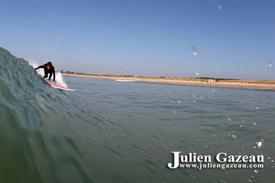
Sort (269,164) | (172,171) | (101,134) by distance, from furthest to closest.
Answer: (101,134)
(269,164)
(172,171)

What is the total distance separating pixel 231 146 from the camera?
4.77 m

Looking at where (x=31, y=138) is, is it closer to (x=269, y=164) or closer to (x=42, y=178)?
(x=42, y=178)

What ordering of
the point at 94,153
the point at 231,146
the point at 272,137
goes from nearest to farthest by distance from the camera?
1. the point at 94,153
2. the point at 231,146
3. the point at 272,137

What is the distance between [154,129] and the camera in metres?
5.77

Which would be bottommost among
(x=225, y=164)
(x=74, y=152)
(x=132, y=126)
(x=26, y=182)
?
(x=225, y=164)

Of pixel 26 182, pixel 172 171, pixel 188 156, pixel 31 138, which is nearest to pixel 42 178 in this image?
pixel 26 182

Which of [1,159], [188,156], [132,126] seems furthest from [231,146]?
[1,159]

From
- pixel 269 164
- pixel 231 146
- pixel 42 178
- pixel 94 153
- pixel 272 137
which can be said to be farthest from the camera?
pixel 272 137

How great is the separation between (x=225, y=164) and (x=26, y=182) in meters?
3.88

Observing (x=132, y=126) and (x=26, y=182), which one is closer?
(x=26, y=182)

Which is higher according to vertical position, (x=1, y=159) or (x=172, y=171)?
(x=1, y=159)

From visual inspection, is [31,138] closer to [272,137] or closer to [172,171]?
[172,171]

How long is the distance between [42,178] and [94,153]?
1.34 meters

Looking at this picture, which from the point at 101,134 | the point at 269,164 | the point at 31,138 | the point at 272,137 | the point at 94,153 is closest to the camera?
the point at 31,138
